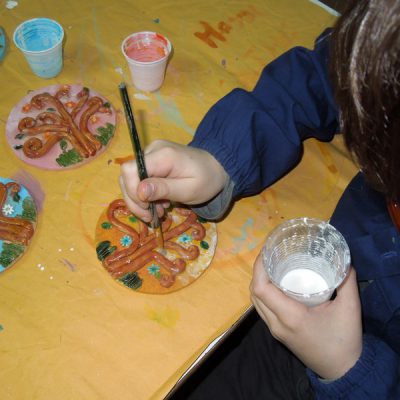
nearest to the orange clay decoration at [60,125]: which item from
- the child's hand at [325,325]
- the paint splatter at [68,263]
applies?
the paint splatter at [68,263]

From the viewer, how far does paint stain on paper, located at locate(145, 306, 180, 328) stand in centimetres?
75

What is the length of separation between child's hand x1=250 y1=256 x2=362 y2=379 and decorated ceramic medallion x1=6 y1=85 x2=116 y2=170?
17.5 inches

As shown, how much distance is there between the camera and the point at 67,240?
32.3 inches

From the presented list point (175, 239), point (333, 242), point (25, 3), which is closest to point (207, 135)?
point (175, 239)

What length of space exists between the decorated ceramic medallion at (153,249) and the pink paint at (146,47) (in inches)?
13.4

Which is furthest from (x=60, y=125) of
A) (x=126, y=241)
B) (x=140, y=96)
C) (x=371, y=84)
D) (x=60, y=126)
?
(x=371, y=84)

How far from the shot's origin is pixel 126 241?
82 centimetres

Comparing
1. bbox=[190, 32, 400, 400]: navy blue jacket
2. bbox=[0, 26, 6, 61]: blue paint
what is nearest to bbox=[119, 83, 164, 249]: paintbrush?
bbox=[190, 32, 400, 400]: navy blue jacket

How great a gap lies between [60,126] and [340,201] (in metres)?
0.55

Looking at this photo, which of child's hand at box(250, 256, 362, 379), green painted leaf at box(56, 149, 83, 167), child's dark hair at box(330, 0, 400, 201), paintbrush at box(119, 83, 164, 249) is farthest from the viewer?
green painted leaf at box(56, 149, 83, 167)

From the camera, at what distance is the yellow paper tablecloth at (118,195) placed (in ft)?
2.34

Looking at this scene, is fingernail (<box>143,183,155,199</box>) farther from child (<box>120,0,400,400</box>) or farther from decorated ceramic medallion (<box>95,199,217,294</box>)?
decorated ceramic medallion (<box>95,199,217,294</box>)

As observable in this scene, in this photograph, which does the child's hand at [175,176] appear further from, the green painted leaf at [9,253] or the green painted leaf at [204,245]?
the green painted leaf at [9,253]

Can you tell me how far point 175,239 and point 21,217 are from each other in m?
0.27
